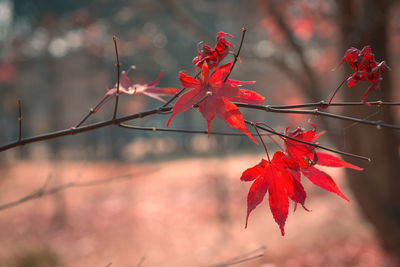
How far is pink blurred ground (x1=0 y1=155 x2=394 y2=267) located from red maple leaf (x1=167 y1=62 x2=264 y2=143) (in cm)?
365

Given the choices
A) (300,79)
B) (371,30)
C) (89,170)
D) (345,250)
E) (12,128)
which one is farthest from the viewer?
(12,128)

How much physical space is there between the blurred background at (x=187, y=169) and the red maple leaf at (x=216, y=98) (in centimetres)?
A: 78

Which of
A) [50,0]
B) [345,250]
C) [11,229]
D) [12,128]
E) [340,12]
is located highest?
[50,0]

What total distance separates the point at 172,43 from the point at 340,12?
39.9ft

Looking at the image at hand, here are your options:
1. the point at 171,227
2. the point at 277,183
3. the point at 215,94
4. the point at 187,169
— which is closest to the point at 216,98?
the point at 215,94

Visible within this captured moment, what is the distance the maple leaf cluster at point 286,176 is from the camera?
2.36ft

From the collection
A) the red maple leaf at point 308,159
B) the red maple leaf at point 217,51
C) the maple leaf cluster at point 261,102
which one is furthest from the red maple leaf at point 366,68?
the red maple leaf at point 217,51

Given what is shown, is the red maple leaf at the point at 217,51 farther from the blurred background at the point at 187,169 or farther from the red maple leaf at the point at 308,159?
the blurred background at the point at 187,169

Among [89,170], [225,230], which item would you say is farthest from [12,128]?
[225,230]

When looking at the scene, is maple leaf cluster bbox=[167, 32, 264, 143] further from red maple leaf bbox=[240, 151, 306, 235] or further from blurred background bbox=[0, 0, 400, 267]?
blurred background bbox=[0, 0, 400, 267]

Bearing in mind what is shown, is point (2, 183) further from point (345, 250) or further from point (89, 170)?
point (345, 250)

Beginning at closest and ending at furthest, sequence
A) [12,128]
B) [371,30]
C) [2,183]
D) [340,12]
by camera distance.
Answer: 1. [371,30]
2. [340,12]
3. [2,183]
4. [12,128]

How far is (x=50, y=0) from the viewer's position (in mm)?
8664

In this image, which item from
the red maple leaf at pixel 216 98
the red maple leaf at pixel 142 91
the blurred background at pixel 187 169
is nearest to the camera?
the red maple leaf at pixel 216 98
